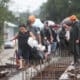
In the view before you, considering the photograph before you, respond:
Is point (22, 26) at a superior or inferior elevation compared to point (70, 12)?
inferior

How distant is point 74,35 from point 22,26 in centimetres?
257

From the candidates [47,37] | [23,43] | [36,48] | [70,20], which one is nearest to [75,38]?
[36,48]

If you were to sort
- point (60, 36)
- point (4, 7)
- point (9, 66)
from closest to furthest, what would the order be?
point (9, 66)
point (4, 7)
point (60, 36)

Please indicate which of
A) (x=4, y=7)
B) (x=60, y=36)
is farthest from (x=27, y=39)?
(x=60, y=36)

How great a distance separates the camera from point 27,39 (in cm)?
1819

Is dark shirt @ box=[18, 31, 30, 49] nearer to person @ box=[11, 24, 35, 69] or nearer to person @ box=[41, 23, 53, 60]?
person @ box=[11, 24, 35, 69]

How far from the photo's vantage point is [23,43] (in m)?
18.4

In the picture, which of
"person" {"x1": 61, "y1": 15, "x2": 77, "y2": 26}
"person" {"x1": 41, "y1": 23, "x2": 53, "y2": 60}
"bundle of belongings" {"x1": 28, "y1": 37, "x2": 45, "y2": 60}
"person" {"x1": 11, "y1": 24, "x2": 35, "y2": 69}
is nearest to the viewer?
"person" {"x1": 11, "y1": 24, "x2": 35, "y2": 69}

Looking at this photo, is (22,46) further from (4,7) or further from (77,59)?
(4,7)

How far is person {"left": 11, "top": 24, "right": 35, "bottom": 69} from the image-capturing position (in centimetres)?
1812

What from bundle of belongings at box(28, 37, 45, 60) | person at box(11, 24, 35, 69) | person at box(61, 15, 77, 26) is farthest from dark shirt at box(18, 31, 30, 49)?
person at box(61, 15, 77, 26)

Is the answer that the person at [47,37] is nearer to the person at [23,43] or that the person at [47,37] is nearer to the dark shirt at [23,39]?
the person at [23,43]

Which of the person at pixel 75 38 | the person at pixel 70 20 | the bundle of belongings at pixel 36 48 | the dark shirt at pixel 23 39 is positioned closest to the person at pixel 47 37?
the person at pixel 70 20

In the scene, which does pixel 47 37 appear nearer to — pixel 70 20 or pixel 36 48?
pixel 70 20
